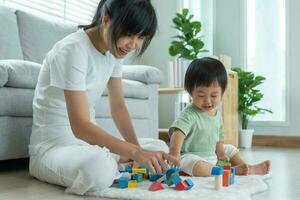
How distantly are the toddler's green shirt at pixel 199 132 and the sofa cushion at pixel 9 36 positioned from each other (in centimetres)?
114

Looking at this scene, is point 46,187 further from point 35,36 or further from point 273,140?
point 273,140

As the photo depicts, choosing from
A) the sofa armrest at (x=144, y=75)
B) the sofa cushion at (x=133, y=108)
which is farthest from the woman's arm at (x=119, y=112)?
the sofa armrest at (x=144, y=75)

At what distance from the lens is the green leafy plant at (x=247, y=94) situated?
3.46m

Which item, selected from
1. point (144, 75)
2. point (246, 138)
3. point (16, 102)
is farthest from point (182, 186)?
point (246, 138)

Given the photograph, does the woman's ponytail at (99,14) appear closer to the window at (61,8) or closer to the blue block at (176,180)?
the blue block at (176,180)

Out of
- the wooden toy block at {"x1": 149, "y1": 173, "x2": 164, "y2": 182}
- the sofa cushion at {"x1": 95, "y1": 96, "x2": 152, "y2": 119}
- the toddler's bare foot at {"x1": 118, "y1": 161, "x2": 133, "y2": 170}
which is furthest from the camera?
the sofa cushion at {"x1": 95, "y1": 96, "x2": 152, "y2": 119}

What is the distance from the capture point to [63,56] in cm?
126

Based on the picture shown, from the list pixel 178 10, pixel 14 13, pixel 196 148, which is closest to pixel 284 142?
pixel 178 10

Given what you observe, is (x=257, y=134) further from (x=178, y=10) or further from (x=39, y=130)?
(x=39, y=130)

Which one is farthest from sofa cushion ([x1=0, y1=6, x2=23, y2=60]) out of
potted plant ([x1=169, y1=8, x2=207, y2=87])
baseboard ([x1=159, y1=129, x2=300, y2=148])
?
baseboard ([x1=159, y1=129, x2=300, y2=148])

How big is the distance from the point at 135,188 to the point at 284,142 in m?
2.54

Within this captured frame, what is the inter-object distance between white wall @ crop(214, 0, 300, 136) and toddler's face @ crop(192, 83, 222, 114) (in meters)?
2.12

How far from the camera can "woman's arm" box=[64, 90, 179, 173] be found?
1.07 metres

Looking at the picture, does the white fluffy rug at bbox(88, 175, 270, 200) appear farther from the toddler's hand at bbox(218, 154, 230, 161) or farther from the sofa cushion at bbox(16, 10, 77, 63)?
the sofa cushion at bbox(16, 10, 77, 63)
